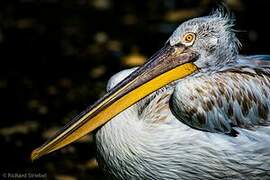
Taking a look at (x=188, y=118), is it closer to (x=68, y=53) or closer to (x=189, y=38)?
(x=189, y=38)

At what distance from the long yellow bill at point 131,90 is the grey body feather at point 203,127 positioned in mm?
65

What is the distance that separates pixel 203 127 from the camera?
4.64m

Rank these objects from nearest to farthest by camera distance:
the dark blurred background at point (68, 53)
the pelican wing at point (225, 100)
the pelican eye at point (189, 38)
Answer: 1. the pelican wing at point (225, 100)
2. the pelican eye at point (189, 38)
3. the dark blurred background at point (68, 53)

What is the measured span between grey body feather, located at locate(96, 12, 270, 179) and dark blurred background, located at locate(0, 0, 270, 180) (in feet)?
5.21

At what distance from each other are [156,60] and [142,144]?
512mm

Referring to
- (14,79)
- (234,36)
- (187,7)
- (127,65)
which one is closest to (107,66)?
(127,65)

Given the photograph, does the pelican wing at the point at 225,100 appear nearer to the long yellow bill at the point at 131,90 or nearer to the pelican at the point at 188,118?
the pelican at the point at 188,118

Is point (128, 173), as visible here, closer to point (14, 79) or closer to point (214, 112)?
point (214, 112)

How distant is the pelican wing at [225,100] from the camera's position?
4605 millimetres

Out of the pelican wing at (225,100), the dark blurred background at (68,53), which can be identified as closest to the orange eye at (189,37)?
the pelican wing at (225,100)

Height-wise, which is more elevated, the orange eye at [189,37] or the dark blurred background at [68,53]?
the dark blurred background at [68,53]

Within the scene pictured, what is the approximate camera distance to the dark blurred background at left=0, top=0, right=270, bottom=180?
21.5ft

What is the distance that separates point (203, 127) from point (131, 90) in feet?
1.57

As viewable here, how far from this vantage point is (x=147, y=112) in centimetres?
475
